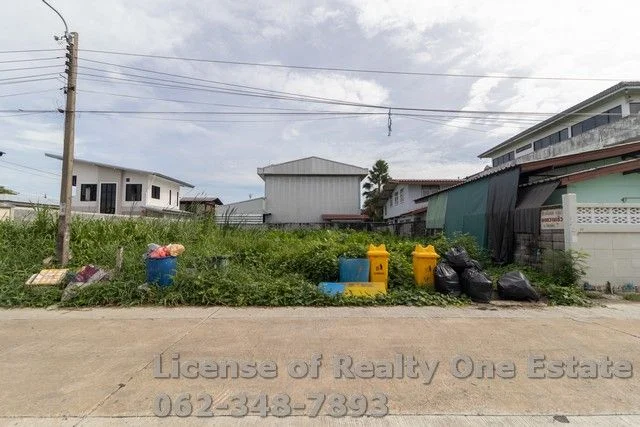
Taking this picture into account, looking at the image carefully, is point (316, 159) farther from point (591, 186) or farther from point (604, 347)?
point (604, 347)

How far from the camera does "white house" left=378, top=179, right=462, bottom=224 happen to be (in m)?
23.2

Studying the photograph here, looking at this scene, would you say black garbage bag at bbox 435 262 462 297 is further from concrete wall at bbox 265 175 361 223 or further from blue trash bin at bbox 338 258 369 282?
concrete wall at bbox 265 175 361 223

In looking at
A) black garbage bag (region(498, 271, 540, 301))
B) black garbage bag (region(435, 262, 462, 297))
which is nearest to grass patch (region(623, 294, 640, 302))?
black garbage bag (region(498, 271, 540, 301))

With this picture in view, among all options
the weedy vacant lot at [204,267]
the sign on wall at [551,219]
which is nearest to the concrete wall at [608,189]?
the sign on wall at [551,219]

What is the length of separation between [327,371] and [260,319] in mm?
2357

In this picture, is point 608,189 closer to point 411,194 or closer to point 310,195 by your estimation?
point 411,194

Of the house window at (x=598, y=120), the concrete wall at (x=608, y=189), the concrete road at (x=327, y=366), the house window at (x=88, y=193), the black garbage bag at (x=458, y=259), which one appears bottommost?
the concrete road at (x=327, y=366)

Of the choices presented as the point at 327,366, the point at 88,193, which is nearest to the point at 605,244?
the point at 327,366

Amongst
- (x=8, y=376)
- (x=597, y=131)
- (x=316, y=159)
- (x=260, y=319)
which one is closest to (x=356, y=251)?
(x=260, y=319)

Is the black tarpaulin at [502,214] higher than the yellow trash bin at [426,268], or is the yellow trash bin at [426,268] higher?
the black tarpaulin at [502,214]

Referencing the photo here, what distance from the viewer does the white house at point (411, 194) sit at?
2315 centimetres

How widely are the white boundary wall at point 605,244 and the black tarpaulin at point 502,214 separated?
2353 mm

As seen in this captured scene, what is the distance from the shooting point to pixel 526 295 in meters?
7.11

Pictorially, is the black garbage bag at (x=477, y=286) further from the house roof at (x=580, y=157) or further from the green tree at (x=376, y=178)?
the green tree at (x=376, y=178)
